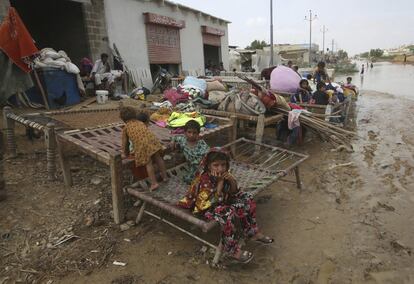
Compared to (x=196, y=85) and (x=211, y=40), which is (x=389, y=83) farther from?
(x=196, y=85)

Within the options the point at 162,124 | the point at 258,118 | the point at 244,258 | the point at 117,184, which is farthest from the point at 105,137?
the point at 258,118

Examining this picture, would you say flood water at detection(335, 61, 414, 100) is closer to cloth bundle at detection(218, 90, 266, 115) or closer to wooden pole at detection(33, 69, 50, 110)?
cloth bundle at detection(218, 90, 266, 115)

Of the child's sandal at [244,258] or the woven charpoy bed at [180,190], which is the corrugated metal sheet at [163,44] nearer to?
the woven charpoy bed at [180,190]

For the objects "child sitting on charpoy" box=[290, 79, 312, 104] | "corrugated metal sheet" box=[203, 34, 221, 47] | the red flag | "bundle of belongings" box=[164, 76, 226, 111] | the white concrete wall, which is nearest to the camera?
the red flag

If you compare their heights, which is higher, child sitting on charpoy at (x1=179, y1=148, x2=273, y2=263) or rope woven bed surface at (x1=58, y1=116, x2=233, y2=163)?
rope woven bed surface at (x1=58, y1=116, x2=233, y2=163)

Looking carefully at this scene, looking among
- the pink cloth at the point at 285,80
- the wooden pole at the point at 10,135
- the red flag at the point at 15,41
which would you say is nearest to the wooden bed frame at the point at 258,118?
the pink cloth at the point at 285,80

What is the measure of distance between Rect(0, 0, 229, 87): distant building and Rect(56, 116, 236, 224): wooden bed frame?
15.9 feet

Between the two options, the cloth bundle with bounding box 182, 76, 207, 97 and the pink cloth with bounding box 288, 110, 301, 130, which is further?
the cloth bundle with bounding box 182, 76, 207, 97

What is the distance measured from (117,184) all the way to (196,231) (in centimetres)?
89

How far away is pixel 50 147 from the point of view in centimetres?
382

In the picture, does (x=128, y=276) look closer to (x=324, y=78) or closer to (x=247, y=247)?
(x=247, y=247)

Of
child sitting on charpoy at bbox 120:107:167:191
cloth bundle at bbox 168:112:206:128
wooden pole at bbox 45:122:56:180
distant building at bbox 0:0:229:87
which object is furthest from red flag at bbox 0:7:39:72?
child sitting on charpoy at bbox 120:107:167:191

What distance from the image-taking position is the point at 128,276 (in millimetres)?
2504

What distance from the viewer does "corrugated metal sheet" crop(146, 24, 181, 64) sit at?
1238 cm
